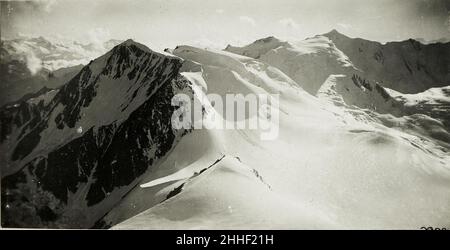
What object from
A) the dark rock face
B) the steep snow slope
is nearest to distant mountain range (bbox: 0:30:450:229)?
the steep snow slope

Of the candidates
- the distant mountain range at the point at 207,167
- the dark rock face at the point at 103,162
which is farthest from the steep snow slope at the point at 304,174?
the dark rock face at the point at 103,162

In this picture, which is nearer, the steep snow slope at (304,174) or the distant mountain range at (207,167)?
the distant mountain range at (207,167)

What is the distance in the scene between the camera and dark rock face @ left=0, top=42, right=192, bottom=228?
116 metres

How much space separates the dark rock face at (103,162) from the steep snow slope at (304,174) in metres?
13.5

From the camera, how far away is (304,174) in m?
82.8

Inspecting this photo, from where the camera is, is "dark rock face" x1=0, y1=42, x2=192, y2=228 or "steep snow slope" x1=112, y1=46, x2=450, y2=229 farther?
"dark rock face" x1=0, y1=42, x2=192, y2=228

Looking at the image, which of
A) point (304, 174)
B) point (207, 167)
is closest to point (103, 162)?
point (207, 167)

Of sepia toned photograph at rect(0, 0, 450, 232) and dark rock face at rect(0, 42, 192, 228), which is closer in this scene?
sepia toned photograph at rect(0, 0, 450, 232)

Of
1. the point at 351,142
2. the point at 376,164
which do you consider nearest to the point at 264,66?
the point at 351,142

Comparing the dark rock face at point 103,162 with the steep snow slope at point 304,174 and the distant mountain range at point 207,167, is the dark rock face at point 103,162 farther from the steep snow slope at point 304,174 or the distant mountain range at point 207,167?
the steep snow slope at point 304,174

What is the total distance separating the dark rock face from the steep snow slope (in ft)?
44.4

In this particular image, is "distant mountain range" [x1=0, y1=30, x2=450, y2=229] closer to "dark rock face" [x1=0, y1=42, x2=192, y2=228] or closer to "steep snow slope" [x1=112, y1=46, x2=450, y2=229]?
"steep snow slope" [x1=112, y1=46, x2=450, y2=229]

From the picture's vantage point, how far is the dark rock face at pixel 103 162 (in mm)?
116438
